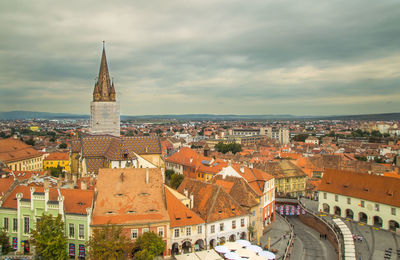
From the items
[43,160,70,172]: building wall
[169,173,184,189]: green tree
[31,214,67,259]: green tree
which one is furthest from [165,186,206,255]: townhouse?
[43,160,70,172]: building wall

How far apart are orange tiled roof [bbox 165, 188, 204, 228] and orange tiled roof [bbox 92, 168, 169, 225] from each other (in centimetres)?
163

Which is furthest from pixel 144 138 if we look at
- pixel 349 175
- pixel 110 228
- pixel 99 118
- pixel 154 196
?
pixel 349 175

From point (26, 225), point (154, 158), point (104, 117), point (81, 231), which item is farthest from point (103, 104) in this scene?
point (81, 231)

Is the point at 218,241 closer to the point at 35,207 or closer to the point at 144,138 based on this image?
the point at 35,207

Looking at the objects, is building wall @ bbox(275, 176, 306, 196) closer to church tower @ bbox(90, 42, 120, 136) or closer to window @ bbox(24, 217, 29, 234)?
church tower @ bbox(90, 42, 120, 136)

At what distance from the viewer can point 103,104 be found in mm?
90500

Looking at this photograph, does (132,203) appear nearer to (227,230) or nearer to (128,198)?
(128,198)

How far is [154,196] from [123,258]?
8.77 metres

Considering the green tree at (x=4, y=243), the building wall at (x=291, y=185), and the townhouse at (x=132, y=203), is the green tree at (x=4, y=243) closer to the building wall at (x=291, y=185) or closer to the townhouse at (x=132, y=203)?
the townhouse at (x=132, y=203)

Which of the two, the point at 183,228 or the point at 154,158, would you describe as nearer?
the point at 183,228

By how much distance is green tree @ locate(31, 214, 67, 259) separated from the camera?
1302 inches

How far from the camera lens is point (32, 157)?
104m

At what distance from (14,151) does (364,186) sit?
9697 cm

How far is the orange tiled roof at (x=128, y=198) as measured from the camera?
38.3 meters
